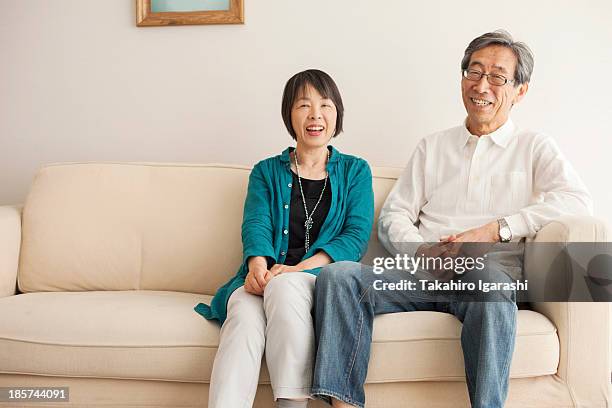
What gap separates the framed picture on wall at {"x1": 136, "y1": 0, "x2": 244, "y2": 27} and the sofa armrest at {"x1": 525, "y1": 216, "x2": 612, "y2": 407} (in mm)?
1557

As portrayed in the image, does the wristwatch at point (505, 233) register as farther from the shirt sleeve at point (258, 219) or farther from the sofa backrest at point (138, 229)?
the shirt sleeve at point (258, 219)

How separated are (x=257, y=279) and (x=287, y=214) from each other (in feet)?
0.96

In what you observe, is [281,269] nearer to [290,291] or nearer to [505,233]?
[290,291]

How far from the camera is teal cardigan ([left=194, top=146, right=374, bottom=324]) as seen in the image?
208cm

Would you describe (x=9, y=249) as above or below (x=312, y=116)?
below

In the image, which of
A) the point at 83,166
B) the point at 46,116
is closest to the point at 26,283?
the point at 83,166

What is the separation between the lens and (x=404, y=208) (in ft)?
7.50

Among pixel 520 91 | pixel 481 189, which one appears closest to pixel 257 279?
pixel 481 189

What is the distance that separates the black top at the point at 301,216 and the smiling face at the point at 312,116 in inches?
5.4

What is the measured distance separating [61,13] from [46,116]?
16.6 inches

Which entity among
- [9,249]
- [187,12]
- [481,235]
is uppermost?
[187,12]

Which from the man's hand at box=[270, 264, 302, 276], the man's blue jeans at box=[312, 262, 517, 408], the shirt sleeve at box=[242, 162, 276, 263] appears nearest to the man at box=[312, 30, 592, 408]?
the man's blue jeans at box=[312, 262, 517, 408]

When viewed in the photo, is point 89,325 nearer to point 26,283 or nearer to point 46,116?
point 26,283

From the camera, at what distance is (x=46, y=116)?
2.97 meters
